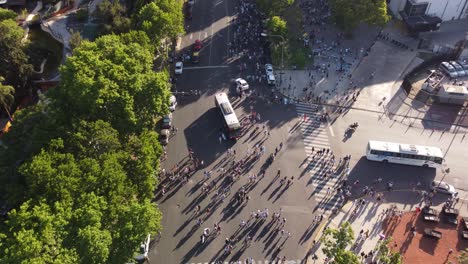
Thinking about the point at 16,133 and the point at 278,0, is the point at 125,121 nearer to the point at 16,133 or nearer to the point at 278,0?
the point at 16,133

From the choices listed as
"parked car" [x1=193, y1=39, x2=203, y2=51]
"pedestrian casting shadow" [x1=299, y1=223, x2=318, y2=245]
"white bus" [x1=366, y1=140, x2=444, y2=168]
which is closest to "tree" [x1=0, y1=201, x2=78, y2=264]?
"pedestrian casting shadow" [x1=299, y1=223, x2=318, y2=245]

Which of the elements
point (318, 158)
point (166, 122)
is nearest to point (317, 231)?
point (318, 158)

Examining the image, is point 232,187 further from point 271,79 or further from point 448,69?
point 448,69

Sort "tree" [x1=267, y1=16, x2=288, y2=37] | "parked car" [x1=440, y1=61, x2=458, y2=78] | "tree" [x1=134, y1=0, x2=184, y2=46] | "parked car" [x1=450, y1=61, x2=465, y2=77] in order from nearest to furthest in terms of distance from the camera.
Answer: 1. "tree" [x1=134, y1=0, x2=184, y2=46]
2. "tree" [x1=267, y1=16, x2=288, y2=37]
3. "parked car" [x1=440, y1=61, x2=458, y2=78]
4. "parked car" [x1=450, y1=61, x2=465, y2=77]

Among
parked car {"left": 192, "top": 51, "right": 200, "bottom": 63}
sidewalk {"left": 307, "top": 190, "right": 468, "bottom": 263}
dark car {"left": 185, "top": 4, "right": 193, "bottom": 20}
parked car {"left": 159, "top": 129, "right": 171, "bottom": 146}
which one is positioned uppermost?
dark car {"left": 185, "top": 4, "right": 193, "bottom": 20}

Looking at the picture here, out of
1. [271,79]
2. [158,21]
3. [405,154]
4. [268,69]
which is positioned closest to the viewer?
[405,154]

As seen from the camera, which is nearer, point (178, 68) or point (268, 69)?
point (268, 69)

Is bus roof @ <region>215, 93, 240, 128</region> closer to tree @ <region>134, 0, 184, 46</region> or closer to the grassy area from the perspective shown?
tree @ <region>134, 0, 184, 46</region>
